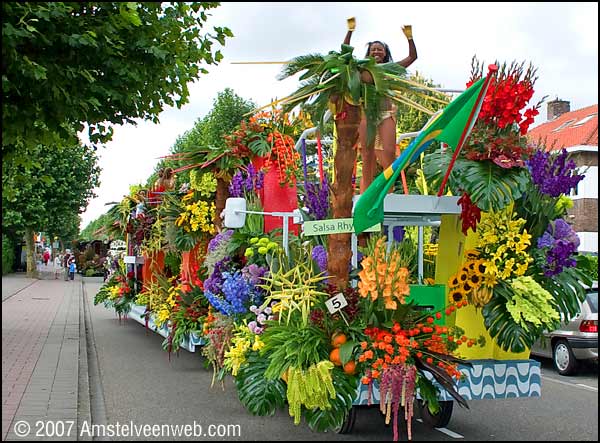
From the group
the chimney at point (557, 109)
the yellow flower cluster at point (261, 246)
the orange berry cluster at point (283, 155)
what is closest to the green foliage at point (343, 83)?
the yellow flower cluster at point (261, 246)

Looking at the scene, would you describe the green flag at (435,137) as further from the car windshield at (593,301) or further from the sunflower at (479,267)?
the car windshield at (593,301)

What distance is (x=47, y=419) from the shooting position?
261 inches

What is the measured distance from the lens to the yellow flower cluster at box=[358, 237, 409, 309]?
5.27m

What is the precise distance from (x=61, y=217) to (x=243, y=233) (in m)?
31.0

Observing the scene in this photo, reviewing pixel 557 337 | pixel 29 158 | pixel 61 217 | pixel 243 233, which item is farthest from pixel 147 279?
pixel 61 217

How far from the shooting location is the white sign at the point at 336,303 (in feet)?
18.0

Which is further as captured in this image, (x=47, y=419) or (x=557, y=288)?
(x=47, y=419)

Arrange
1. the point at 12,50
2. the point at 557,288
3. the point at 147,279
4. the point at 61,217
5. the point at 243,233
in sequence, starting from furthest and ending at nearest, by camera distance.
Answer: the point at 61,217 → the point at 147,279 → the point at 243,233 → the point at 12,50 → the point at 557,288

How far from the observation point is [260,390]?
5551 millimetres

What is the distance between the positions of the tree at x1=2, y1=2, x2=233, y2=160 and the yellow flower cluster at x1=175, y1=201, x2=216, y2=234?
1860mm

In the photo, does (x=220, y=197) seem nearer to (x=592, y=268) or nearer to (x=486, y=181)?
(x=486, y=181)

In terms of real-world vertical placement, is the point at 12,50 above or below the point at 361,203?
above

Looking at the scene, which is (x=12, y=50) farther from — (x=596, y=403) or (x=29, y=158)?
(x=596, y=403)

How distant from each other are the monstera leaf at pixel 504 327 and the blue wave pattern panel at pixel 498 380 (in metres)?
0.21
